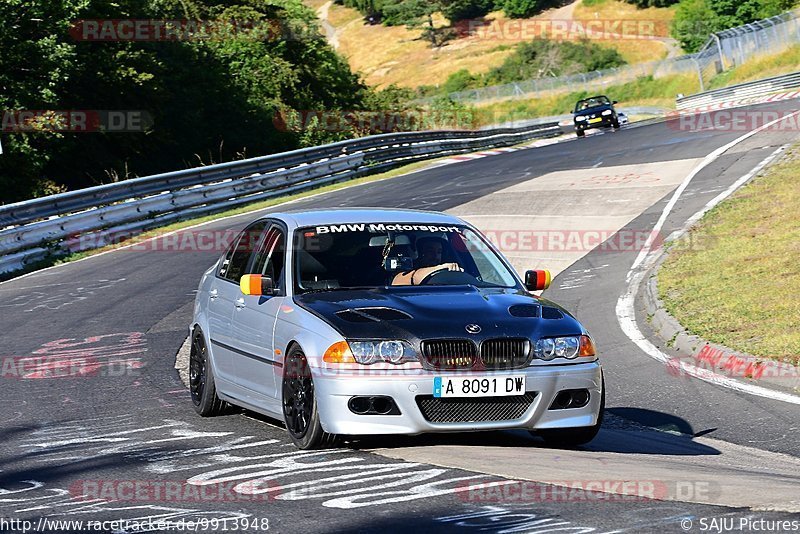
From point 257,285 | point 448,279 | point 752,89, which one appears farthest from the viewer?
point 752,89

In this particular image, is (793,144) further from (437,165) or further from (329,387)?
(329,387)

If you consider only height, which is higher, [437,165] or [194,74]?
[194,74]

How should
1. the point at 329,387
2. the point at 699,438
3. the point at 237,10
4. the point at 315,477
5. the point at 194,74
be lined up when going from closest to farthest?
the point at 315,477, the point at 329,387, the point at 699,438, the point at 194,74, the point at 237,10

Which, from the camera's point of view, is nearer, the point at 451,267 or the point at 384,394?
the point at 384,394

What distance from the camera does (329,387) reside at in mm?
7234

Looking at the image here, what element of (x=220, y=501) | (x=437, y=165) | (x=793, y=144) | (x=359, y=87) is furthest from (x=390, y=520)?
(x=359, y=87)

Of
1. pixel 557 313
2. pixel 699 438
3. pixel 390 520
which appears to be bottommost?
pixel 699 438

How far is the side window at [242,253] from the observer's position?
30.5 feet

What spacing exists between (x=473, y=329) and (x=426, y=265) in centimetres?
130

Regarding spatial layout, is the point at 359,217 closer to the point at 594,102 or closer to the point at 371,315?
the point at 371,315

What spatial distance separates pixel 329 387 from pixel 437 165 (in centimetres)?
3110

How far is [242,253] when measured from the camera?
941 cm

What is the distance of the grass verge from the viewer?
468 inches

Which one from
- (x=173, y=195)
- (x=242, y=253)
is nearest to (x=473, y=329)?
(x=242, y=253)
